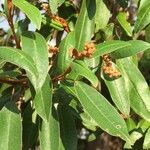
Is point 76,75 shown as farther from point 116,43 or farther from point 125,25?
point 125,25

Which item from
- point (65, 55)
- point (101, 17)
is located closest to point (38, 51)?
point (65, 55)

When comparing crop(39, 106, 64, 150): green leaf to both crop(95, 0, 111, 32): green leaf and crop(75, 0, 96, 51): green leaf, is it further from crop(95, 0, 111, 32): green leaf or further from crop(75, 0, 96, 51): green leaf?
crop(95, 0, 111, 32): green leaf

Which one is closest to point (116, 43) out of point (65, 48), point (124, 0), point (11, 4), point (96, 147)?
point (65, 48)

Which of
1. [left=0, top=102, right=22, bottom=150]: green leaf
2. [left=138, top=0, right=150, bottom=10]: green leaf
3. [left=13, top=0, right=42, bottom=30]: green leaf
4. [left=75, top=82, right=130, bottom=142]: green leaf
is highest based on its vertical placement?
[left=13, top=0, right=42, bottom=30]: green leaf

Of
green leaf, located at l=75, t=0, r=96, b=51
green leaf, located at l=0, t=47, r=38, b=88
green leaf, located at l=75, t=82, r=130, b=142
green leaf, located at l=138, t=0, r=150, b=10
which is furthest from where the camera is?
green leaf, located at l=138, t=0, r=150, b=10

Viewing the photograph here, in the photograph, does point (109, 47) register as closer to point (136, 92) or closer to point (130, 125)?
point (136, 92)

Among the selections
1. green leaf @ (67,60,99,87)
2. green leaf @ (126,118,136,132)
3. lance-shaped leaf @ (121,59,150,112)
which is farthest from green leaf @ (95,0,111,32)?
green leaf @ (67,60,99,87)
